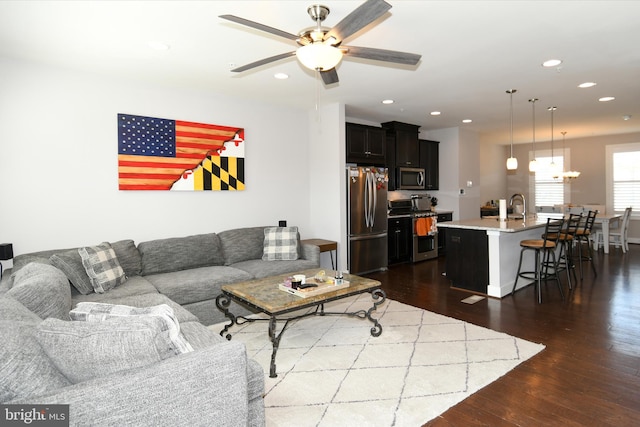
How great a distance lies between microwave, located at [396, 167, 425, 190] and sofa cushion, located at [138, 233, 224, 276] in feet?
12.4

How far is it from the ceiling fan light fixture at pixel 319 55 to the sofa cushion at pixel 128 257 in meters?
2.82

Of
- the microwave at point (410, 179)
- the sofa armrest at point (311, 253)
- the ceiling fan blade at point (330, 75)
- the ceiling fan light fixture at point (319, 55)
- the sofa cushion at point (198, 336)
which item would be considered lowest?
the sofa cushion at point (198, 336)

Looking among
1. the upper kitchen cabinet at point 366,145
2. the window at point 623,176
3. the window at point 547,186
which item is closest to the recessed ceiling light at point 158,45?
the upper kitchen cabinet at point 366,145

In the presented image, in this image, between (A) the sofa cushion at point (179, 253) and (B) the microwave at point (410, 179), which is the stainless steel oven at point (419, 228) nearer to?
(B) the microwave at point (410, 179)

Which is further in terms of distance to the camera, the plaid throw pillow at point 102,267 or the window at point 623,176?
the window at point 623,176

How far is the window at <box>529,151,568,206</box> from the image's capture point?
9.70 meters

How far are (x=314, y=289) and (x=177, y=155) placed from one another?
2634 millimetres

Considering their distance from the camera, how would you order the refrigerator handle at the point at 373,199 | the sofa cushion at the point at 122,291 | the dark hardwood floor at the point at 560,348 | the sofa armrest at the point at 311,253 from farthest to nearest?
the refrigerator handle at the point at 373,199, the sofa armrest at the point at 311,253, the sofa cushion at the point at 122,291, the dark hardwood floor at the point at 560,348

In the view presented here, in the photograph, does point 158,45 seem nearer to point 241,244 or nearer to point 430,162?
point 241,244

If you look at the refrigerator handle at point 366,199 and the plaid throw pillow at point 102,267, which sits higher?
the refrigerator handle at point 366,199

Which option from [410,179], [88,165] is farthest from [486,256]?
[88,165]

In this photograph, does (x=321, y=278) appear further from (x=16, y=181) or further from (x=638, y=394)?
(x=16, y=181)

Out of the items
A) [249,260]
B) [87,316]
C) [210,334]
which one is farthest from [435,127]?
[87,316]

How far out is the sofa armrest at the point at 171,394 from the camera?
1.31m
